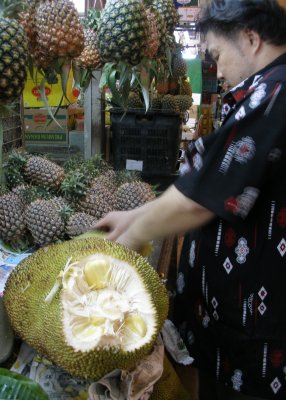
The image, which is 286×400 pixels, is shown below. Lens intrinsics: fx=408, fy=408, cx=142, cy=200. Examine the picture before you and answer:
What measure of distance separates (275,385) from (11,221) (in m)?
1.07

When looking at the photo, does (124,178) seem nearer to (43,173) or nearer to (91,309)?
(43,173)

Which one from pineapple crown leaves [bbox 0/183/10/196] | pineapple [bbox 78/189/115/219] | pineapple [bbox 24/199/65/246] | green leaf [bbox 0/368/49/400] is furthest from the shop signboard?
green leaf [bbox 0/368/49/400]

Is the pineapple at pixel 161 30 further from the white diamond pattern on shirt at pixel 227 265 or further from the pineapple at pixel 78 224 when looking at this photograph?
the white diamond pattern on shirt at pixel 227 265

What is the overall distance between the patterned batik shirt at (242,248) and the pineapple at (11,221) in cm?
63

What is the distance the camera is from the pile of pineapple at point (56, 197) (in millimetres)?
1552

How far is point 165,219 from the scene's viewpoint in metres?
1.07

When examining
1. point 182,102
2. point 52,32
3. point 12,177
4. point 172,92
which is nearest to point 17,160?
point 12,177

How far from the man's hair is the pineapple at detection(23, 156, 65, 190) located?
98 cm

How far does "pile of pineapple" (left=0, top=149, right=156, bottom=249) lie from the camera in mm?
1552

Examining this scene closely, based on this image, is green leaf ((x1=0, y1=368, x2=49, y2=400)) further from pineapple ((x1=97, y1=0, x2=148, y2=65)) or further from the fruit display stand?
the fruit display stand

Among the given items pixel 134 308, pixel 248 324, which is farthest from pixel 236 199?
pixel 248 324

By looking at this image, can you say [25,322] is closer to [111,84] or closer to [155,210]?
[155,210]

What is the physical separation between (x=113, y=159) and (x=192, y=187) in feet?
6.22

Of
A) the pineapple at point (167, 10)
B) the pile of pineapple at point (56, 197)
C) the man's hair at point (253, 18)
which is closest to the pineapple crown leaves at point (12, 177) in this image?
the pile of pineapple at point (56, 197)
